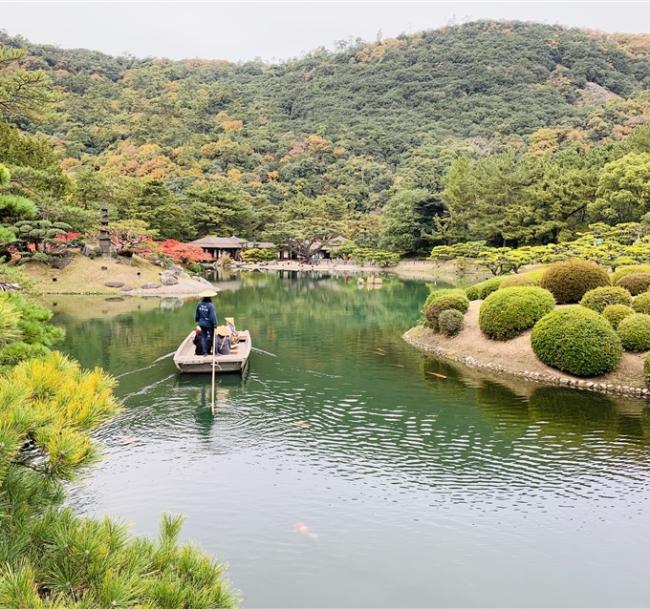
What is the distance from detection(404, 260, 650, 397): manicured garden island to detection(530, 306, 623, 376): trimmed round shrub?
0.02m

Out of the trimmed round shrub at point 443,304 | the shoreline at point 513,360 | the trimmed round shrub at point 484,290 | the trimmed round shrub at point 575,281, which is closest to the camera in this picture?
the shoreline at point 513,360

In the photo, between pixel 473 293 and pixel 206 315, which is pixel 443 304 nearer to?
pixel 473 293

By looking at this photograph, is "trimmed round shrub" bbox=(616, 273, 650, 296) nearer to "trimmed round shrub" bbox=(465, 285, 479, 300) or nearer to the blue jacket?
"trimmed round shrub" bbox=(465, 285, 479, 300)

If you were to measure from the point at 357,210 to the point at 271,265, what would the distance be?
21.5 metres

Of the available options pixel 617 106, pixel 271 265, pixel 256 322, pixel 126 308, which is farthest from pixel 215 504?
pixel 617 106

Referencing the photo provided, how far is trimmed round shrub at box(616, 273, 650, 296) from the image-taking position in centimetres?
1591

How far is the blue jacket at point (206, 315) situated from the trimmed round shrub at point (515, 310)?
689cm

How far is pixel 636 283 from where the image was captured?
52.5 ft

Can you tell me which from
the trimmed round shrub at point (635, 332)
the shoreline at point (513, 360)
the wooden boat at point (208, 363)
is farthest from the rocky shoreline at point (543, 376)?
the wooden boat at point (208, 363)

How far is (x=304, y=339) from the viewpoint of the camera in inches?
778

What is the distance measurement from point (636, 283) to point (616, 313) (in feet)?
8.15

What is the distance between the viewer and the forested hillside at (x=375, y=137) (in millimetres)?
45281

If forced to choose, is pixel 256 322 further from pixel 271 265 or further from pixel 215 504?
pixel 271 265

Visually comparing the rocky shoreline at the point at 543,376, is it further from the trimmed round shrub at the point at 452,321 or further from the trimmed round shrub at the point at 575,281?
the trimmed round shrub at the point at 575,281
